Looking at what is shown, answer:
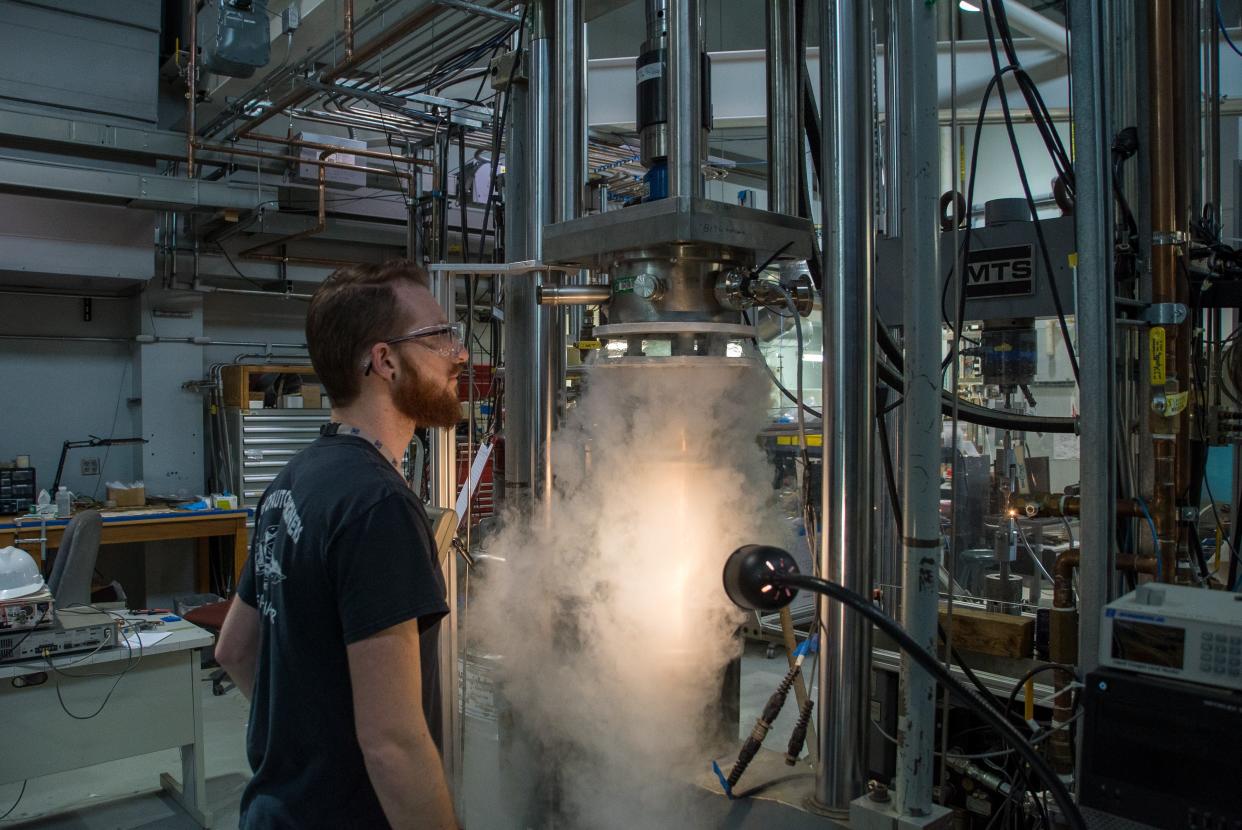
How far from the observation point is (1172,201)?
1.41 m

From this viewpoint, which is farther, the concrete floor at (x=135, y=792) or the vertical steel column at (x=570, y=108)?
the concrete floor at (x=135, y=792)

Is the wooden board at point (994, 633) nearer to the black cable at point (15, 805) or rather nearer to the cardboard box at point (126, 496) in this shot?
the black cable at point (15, 805)

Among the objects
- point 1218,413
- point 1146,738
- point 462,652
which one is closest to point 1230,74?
point 1218,413

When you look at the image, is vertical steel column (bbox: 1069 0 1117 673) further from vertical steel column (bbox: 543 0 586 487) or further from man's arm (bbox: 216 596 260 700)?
man's arm (bbox: 216 596 260 700)

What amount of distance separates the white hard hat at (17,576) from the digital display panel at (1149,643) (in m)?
3.01

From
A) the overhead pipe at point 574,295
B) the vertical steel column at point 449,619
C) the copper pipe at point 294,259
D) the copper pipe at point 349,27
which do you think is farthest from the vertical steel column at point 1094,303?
the copper pipe at point 294,259

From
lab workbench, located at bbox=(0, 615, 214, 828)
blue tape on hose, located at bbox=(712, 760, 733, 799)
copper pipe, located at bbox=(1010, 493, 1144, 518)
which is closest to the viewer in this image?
blue tape on hose, located at bbox=(712, 760, 733, 799)

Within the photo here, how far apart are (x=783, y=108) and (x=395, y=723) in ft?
3.20

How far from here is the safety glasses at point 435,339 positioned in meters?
1.25

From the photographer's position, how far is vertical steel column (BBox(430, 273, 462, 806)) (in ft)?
6.02

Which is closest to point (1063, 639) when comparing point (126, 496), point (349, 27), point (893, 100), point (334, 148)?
point (893, 100)

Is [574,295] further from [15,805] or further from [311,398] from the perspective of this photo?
[311,398]

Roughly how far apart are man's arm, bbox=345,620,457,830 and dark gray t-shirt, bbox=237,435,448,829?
0.05ft

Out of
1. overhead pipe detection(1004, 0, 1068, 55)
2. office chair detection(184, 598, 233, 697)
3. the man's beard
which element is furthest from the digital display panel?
office chair detection(184, 598, 233, 697)
